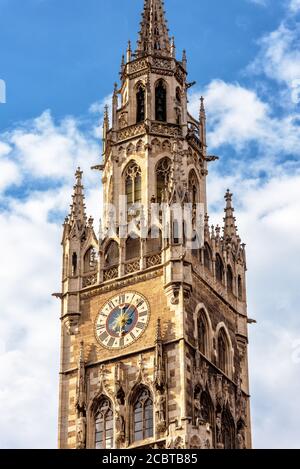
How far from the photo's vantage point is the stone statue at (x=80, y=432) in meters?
63.9

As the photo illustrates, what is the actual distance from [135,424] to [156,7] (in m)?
25.5

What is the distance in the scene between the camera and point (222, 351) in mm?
68125

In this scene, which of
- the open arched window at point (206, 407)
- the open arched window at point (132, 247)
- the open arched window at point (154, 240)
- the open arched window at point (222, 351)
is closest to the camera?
the open arched window at point (206, 407)

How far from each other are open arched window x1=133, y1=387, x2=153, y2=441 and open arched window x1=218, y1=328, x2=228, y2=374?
4.69 meters

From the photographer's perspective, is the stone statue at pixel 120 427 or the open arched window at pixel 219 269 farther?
the open arched window at pixel 219 269

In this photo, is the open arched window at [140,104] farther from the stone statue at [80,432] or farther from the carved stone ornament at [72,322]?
the stone statue at [80,432]

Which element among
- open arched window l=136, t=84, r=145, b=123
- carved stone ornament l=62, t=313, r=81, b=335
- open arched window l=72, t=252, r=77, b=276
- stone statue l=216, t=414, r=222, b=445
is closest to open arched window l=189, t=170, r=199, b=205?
open arched window l=136, t=84, r=145, b=123

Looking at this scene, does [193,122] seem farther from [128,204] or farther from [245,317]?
[245,317]

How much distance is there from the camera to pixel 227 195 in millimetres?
73938

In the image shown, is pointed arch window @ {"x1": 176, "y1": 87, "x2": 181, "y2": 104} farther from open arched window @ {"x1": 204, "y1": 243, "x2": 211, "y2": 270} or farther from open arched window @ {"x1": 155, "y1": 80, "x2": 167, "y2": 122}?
open arched window @ {"x1": 204, "y1": 243, "x2": 211, "y2": 270}

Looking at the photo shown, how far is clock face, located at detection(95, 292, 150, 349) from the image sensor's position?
65625mm

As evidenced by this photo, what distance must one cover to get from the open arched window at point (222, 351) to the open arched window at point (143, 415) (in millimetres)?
4695

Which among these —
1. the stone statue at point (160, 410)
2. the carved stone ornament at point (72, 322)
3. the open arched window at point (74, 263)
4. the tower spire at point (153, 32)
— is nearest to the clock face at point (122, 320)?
the carved stone ornament at point (72, 322)
